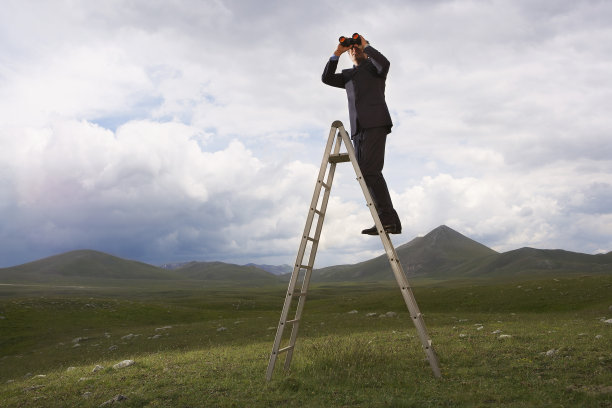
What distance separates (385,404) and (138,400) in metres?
4.32

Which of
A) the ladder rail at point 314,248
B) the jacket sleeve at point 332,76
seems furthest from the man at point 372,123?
the ladder rail at point 314,248

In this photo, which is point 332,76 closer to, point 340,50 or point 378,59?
point 340,50

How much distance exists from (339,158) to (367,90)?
59.2 inches

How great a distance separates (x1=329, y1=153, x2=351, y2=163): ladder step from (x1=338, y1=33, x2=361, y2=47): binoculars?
86.6 inches

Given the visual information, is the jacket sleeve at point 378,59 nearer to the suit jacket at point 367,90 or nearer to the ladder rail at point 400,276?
the suit jacket at point 367,90

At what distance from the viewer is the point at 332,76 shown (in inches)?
356

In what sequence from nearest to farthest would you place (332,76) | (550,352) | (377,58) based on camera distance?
(377,58) < (550,352) < (332,76)

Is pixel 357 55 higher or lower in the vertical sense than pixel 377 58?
higher

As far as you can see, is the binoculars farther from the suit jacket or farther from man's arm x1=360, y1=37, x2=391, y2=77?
the suit jacket

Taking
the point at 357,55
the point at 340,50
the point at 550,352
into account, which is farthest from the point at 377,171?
the point at 550,352

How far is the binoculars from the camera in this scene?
8.28 meters

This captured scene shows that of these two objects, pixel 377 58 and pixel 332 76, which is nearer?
pixel 377 58

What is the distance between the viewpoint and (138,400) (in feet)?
24.0

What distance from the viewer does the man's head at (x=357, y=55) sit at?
8.68 m
